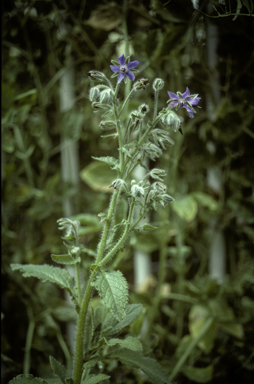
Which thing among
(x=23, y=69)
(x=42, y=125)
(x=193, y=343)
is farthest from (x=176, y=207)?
(x=23, y=69)

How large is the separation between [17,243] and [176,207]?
456 millimetres

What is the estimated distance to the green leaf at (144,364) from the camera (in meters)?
0.40

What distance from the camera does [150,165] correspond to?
887 millimetres

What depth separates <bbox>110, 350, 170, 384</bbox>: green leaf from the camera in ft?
1.30

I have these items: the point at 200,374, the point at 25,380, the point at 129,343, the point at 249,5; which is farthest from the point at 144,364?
the point at 249,5

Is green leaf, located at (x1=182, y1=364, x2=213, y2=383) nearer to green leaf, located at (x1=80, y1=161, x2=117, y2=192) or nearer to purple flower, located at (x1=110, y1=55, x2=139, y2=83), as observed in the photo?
green leaf, located at (x1=80, y1=161, x2=117, y2=192)

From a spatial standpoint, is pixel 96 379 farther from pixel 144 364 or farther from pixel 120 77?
pixel 120 77

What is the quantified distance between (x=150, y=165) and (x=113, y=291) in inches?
22.1

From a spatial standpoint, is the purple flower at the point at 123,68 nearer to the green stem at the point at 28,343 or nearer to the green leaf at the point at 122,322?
the green leaf at the point at 122,322

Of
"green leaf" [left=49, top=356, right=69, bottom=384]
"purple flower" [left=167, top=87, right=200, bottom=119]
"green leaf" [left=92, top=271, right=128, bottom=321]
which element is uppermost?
"purple flower" [left=167, top=87, right=200, bottom=119]

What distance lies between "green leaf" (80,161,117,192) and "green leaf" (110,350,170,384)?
1.28 feet

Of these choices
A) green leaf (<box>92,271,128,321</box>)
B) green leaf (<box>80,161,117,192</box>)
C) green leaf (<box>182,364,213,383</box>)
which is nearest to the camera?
green leaf (<box>92,271,128,321</box>)

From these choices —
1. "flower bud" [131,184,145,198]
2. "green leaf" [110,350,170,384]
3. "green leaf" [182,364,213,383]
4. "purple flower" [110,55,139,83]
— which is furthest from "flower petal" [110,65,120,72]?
"green leaf" [182,364,213,383]

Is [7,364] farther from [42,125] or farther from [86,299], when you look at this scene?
[42,125]
